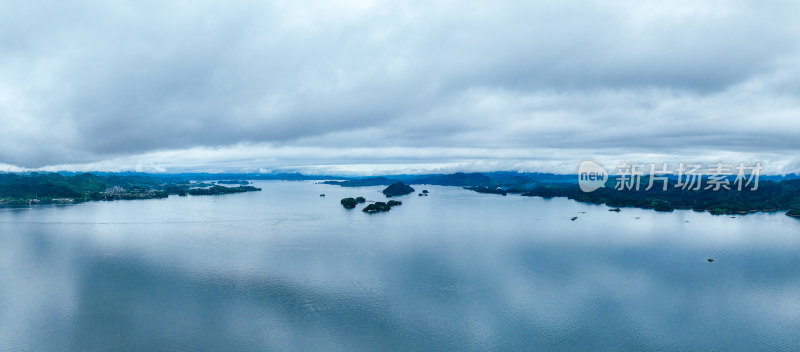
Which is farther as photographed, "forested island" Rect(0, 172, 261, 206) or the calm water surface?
"forested island" Rect(0, 172, 261, 206)

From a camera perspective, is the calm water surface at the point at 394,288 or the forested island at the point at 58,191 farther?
the forested island at the point at 58,191

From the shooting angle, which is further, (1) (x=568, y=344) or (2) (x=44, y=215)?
(2) (x=44, y=215)

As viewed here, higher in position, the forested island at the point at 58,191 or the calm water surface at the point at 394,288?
the forested island at the point at 58,191

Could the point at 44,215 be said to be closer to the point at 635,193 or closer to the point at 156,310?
the point at 156,310

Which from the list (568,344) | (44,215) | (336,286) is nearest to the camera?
(568,344)

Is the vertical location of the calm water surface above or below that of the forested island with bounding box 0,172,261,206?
below

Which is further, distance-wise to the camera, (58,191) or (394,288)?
(58,191)

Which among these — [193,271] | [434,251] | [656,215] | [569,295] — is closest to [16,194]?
[193,271]

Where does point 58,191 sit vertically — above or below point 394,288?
above
